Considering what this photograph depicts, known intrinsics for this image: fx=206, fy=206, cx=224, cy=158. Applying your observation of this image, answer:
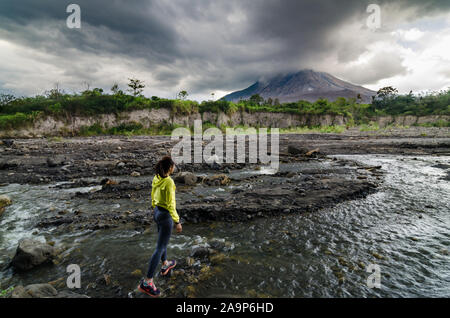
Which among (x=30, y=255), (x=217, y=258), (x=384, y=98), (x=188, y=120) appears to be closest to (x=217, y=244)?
(x=217, y=258)

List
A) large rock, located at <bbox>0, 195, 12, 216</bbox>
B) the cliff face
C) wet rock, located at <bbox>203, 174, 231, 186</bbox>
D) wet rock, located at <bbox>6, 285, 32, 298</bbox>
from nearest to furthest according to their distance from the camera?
wet rock, located at <bbox>6, 285, 32, 298</bbox>, large rock, located at <bbox>0, 195, 12, 216</bbox>, wet rock, located at <bbox>203, 174, 231, 186</bbox>, the cliff face

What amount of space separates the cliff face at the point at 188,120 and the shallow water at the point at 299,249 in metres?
37.4

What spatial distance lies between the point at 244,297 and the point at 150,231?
9.85ft

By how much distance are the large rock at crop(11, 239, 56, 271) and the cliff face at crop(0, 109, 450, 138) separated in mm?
39617

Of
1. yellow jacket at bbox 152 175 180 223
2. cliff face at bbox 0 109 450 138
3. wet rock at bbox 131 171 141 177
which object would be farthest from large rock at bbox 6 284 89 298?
cliff face at bbox 0 109 450 138

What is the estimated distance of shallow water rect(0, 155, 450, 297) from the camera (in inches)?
133

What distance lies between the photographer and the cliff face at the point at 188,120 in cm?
3531

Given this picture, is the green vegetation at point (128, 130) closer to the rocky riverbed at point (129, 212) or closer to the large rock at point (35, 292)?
the rocky riverbed at point (129, 212)

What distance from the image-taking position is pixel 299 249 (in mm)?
4387

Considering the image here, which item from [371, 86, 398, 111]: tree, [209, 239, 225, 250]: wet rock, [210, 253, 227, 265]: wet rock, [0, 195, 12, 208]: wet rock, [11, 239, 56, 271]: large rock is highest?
[371, 86, 398, 111]: tree

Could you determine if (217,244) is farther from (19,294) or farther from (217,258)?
(19,294)

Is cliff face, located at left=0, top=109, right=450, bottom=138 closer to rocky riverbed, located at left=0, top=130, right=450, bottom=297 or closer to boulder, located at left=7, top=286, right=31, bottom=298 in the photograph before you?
rocky riverbed, located at left=0, top=130, right=450, bottom=297

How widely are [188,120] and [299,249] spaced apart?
49453mm
